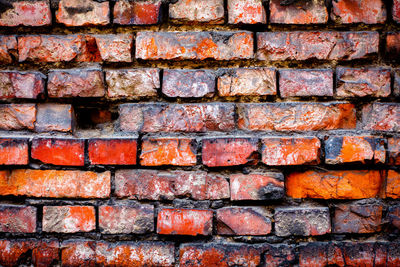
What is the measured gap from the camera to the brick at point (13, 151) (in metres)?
0.75

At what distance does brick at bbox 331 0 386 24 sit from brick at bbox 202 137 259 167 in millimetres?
423

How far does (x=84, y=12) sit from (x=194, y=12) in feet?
1.01

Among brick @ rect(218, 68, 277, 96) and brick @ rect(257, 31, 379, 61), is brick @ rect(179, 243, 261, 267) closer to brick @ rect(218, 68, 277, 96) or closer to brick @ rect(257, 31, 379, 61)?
brick @ rect(218, 68, 277, 96)

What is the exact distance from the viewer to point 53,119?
2.52 ft

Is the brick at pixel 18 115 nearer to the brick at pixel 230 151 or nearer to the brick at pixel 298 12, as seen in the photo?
the brick at pixel 230 151

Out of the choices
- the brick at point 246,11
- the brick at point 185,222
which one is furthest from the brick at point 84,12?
the brick at point 185,222

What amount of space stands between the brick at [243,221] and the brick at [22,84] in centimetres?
62

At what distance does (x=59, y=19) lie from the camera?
77cm

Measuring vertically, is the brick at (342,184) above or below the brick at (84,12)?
below

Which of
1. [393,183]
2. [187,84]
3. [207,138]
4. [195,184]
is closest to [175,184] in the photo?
[195,184]

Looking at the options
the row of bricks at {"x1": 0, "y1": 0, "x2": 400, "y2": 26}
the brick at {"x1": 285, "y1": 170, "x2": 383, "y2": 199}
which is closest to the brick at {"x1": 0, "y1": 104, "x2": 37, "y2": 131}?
the row of bricks at {"x1": 0, "y1": 0, "x2": 400, "y2": 26}

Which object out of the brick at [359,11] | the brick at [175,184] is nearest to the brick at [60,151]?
the brick at [175,184]

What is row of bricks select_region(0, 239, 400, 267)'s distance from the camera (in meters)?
0.75

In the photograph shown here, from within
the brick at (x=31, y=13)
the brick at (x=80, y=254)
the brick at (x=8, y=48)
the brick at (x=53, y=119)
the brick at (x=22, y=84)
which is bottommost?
the brick at (x=80, y=254)
